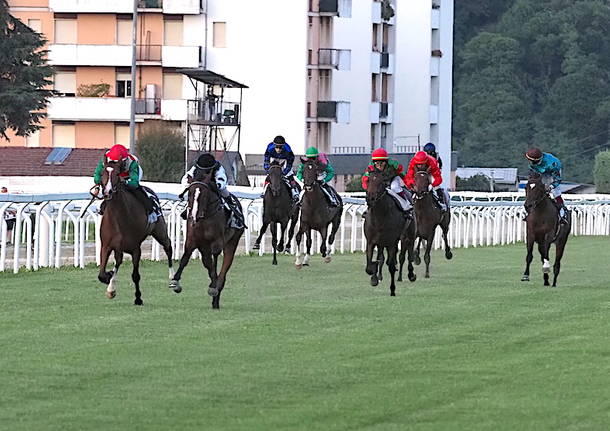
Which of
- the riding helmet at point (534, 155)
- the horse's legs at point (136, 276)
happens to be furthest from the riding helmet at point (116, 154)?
the riding helmet at point (534, 155)

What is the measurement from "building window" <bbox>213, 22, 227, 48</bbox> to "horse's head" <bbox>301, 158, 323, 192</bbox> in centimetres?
4261

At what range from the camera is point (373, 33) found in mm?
73875

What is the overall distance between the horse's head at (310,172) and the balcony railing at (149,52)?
141ft

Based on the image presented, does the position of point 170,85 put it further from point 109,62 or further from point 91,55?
point 91,55

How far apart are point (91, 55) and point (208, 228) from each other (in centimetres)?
5047

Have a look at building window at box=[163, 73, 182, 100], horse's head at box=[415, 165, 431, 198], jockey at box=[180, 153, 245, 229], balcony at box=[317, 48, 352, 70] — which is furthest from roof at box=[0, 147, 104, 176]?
jockey at box=[180, 153, 245, 229]

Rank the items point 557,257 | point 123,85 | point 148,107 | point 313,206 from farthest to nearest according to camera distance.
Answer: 1. point 123,85
2. point 148,107
3. point 313,206
4. point 557,257

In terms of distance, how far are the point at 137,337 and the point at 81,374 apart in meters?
2.26

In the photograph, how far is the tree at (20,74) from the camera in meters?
44.5

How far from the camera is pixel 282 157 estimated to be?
24.3 metres

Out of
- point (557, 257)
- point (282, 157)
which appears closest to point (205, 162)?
point (557, 257)

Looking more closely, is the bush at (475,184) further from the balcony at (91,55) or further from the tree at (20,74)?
the tree at (20,74)

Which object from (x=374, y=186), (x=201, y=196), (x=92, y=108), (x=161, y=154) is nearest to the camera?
(x=201, y=196)

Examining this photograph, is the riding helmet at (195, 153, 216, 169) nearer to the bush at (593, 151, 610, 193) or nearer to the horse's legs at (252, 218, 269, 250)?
the horse's legs at (252, 218, 269, 250)
